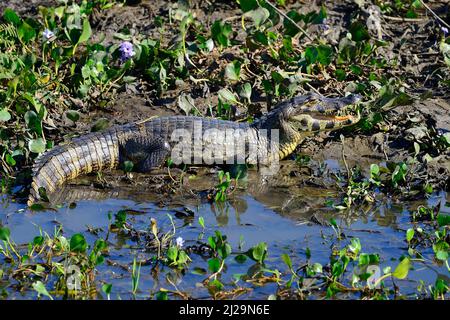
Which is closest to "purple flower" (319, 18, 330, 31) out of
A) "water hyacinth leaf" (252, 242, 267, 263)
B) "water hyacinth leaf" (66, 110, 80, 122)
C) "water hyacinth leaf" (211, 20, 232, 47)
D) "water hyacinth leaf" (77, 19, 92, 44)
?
"water hyacinth leaf" (211, 20, 232, 47)

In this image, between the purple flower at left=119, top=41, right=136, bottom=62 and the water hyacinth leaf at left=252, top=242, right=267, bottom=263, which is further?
the purple flower at left=119, top=41, right=136, bottom=62

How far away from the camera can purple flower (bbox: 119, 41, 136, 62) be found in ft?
28.3

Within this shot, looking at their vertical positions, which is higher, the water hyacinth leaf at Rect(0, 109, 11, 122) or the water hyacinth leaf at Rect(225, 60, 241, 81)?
the water hyacinth leaf at Rect(225, 60, 241, 81)

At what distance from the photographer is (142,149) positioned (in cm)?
790

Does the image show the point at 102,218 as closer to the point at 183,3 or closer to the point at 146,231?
the point at 146,231

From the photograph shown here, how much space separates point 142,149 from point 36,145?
922mm

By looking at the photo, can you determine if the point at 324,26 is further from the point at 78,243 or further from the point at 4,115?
the point at 78,243

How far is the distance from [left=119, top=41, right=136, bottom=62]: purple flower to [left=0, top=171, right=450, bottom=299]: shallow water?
1.92 meters

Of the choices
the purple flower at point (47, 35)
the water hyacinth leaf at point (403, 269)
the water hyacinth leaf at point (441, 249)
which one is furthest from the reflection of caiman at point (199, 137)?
the water hyacinth leaf at point (403, 269)

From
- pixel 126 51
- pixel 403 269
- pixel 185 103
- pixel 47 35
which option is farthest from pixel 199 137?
pixel 403 269

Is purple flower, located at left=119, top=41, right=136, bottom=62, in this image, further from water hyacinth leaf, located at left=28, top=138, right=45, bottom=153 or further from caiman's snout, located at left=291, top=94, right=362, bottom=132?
caiman's snout, located at left=291, top=94, right=362, bottom=132

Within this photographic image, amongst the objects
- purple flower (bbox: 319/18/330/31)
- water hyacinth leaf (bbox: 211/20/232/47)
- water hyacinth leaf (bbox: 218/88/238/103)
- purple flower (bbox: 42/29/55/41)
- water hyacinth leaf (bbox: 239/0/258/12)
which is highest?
→ water hyacinth leaf (bbox: 239/0/258/12)
